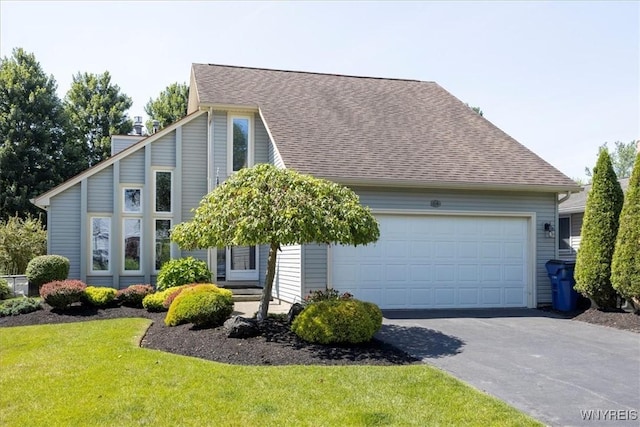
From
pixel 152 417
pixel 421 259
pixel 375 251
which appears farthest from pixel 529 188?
pixel 152 417

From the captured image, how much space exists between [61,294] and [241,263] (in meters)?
5.12

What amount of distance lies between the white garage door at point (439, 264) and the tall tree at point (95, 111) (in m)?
22.1

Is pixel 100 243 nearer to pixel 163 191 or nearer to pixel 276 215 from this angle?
pixel 163 191

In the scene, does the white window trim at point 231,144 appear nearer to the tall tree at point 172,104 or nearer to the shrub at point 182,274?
the shrub at point 182,274

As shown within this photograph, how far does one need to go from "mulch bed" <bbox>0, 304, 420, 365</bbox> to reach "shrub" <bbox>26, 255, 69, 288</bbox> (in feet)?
18.0

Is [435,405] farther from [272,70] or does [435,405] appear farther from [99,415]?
[272,70]

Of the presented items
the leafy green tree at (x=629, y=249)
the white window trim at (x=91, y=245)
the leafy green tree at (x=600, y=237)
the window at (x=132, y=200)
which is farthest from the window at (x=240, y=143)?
the leafy green tree at (x=629, y=249)

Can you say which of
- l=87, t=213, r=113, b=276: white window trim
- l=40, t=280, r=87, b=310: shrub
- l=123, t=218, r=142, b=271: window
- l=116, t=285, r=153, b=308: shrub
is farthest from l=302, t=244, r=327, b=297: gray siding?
l=87, t=213, r=113, b=276: white window trim

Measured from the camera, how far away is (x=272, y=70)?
687 inches

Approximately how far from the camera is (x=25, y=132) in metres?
25.8

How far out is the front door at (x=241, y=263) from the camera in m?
14.8

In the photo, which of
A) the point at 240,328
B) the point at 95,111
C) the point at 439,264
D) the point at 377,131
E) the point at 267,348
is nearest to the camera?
the point at 267,348

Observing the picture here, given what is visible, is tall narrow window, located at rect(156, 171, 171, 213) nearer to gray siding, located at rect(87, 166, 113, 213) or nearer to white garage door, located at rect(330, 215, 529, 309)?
gray siding, located at rect(87, 166, 113, 213)

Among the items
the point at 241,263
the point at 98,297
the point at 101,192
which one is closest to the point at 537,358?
the point at 98,297
